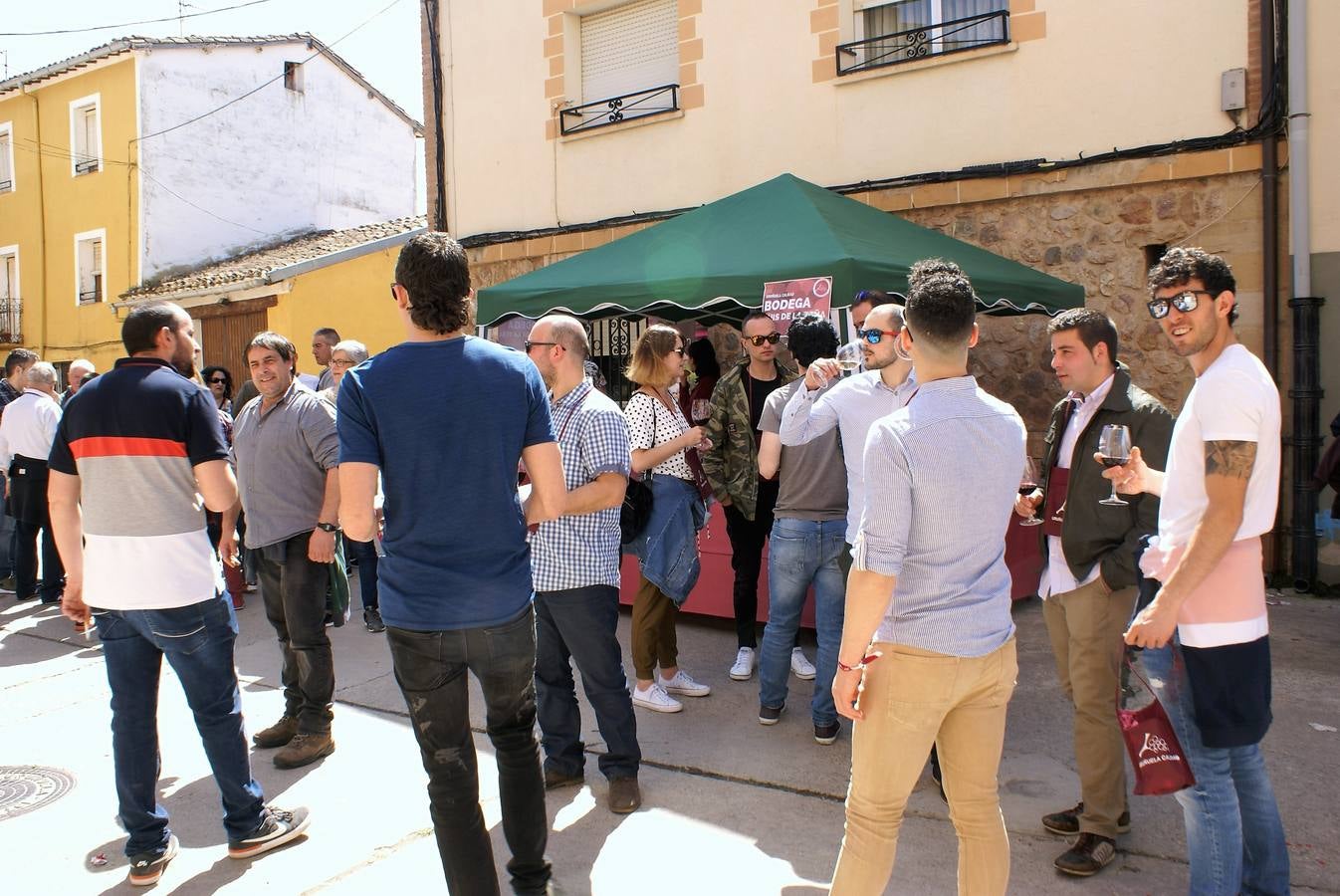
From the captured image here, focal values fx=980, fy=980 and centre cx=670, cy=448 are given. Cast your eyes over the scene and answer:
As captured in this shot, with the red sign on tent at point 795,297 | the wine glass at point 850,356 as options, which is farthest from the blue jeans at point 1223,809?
the red sign on tent at point 795,297

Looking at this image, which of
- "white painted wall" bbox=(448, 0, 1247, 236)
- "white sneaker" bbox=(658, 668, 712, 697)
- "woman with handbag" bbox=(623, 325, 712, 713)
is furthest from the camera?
"white painted wall" bbox=(448, 0, 1247, 236)

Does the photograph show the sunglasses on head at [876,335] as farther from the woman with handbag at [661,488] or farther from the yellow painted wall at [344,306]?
the yellow painted wall at [344,306]

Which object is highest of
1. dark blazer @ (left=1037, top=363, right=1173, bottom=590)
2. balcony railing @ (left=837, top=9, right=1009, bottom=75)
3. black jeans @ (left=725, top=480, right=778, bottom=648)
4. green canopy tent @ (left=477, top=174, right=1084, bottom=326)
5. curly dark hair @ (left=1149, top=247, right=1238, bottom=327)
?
balcony railing @ (left=837, top=9, right=1009, bottom=75)

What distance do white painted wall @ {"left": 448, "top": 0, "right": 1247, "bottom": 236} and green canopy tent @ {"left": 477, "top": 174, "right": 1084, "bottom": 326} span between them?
1.28 m

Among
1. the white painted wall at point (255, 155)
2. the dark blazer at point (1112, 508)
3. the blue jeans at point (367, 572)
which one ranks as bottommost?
the blue jeans at point (367, 572)

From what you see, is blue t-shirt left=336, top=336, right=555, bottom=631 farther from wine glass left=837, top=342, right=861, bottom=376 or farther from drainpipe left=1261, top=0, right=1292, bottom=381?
drainpipe left=1261, top=0, right=1292, bottom=381

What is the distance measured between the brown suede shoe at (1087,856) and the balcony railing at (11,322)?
2470 cm

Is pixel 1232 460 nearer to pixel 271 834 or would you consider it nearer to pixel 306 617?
pixel 271 834

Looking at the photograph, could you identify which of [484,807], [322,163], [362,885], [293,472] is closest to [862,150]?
[293,472]

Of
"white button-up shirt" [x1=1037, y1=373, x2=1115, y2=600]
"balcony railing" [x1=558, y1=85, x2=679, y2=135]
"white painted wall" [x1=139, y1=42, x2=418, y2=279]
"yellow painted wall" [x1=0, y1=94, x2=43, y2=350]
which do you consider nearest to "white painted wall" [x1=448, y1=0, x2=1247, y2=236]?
"balcony railing" [x1=558, y1=85, x2=679, y2=135]

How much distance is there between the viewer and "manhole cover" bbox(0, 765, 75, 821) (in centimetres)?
388

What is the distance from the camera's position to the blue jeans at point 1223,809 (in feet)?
8.14

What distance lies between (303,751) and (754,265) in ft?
12.3

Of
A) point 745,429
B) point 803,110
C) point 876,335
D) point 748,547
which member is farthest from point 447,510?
point 803,110
